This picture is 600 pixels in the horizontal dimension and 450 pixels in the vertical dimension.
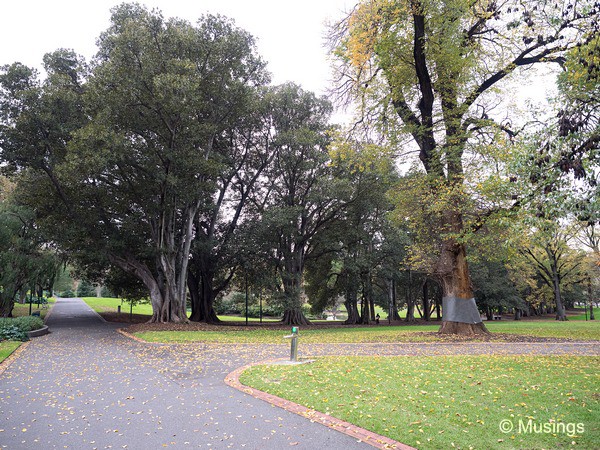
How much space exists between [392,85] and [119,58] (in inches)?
483

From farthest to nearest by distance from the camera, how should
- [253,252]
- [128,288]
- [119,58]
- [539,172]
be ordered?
[128,288] → [253,252] → [119,58] → [539,172]

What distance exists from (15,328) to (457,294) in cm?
1744

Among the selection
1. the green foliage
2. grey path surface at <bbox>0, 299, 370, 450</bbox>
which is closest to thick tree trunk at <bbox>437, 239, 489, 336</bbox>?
grey path surface at <bbox>0, 299, 370, 450</bbox>

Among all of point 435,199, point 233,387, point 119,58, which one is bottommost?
point 233,387

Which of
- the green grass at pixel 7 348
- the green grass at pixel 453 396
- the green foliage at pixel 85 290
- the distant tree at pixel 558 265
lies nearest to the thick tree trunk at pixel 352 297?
the distant tree at pixel 558 265

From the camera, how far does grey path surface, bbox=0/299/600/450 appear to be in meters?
4.80

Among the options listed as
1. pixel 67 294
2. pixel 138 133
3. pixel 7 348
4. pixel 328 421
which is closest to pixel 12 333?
pixel 7 348

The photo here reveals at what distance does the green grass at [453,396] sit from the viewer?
15.4ft

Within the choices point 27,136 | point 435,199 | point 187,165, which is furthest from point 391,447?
point 27,136

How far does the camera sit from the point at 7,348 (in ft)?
40.0

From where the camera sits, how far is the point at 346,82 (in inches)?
661

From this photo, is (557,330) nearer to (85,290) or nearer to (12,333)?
(12,333)

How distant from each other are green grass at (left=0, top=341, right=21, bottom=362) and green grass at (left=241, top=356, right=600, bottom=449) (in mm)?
7626

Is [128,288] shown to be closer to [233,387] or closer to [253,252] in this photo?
[253,252]
